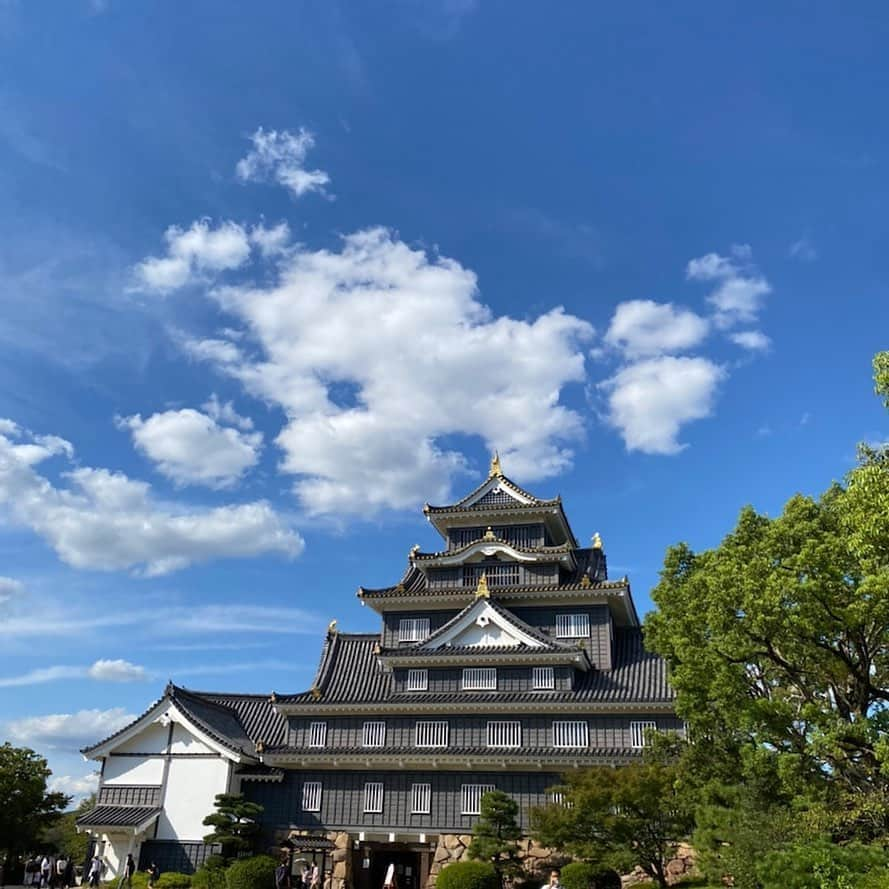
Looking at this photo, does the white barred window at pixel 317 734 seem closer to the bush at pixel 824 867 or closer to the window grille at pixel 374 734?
the window grille at pixel 374 734

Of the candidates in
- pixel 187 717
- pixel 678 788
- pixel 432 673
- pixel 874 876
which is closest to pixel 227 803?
pixel 187 717

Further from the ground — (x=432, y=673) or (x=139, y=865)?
(x=432, y=673)

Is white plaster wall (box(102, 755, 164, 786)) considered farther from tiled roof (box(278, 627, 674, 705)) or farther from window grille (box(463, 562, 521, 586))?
window grille (box(463, 562, 521, 586))

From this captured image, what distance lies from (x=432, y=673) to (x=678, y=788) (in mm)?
12800

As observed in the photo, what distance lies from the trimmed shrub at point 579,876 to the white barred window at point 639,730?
20.3ft

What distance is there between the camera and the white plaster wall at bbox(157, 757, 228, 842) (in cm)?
3130

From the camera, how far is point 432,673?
109ft

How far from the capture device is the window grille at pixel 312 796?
31.5 m

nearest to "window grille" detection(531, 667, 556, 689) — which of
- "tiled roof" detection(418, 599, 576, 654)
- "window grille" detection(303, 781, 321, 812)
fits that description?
"tiled roof" detection(418, 599, 576, 654)

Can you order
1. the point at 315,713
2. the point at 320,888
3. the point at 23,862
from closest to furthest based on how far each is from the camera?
the point at 320,888 < the point at 315,713 < the point at 23,862

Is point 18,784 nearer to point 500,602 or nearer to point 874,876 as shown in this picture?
point 500,602

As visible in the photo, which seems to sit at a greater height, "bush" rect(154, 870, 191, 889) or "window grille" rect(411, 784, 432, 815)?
"window grille" rect(411, 784, 432, 815)

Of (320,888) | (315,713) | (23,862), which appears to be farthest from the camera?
(23,862)

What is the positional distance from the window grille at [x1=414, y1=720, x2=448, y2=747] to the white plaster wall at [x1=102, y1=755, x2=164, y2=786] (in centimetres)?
1084
